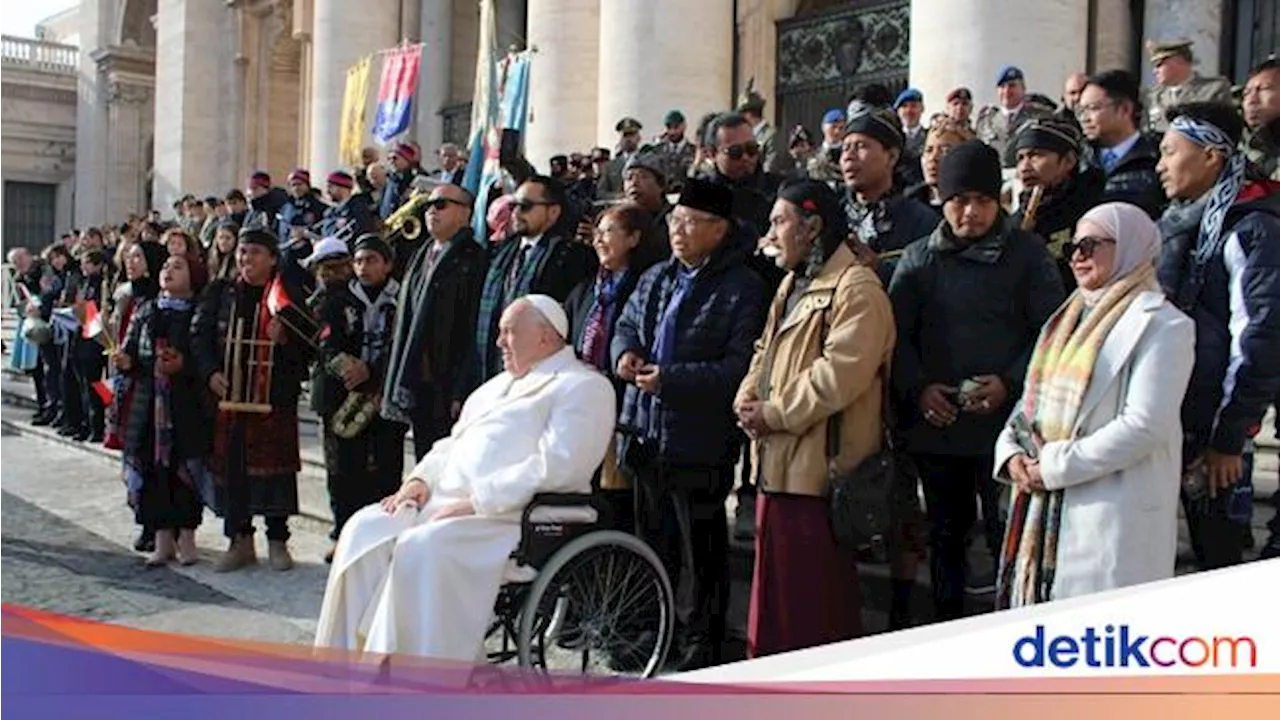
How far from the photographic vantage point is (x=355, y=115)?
16.4 m

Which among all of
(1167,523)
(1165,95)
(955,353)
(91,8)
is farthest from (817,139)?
(91,8)

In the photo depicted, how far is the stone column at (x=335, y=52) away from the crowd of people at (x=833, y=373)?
12418mm

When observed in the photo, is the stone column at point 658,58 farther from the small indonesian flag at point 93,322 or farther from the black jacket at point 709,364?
the black jacket at point 709,364

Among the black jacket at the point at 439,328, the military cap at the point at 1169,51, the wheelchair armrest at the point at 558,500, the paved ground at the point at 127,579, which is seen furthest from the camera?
the military cap at the point at 1169,51

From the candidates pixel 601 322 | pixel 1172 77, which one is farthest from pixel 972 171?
pixel 1172 77

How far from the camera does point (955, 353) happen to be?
14.9 ft

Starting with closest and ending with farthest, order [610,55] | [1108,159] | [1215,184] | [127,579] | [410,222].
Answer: [1215,184] < [1108,159] < [127,579] < [410,222] < [610,55]

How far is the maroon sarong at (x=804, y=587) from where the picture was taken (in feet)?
14.6

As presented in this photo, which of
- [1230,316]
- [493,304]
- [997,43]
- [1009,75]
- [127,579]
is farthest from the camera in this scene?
[997,43]

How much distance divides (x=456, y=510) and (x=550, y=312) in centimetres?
87

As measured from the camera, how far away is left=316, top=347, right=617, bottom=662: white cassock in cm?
450

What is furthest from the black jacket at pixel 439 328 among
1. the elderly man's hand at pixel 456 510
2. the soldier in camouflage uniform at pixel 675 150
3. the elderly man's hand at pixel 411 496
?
the soldier in camouflage uniform at pixel 675 150

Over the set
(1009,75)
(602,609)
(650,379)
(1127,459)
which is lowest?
(602,609)

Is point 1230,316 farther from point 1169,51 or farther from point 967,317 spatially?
point 1169,51
